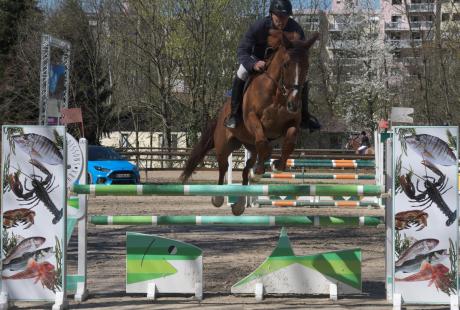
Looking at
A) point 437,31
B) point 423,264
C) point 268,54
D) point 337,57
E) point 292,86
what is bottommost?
point 423,264

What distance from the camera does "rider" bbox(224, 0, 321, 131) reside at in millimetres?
6394

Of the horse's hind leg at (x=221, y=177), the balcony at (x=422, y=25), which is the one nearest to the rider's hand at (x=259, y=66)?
the horse's hind leg at (x=221, y=177)

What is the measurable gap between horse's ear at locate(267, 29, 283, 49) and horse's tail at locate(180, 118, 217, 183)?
59.6 inches

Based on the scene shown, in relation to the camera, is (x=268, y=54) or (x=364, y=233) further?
(x=364, y=233)

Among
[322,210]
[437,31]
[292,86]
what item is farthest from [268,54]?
[437,31]

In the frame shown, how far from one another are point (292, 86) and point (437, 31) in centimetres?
1904

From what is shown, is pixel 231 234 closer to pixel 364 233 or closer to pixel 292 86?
pixel 364 233

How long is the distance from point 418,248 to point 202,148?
3090 millimetres

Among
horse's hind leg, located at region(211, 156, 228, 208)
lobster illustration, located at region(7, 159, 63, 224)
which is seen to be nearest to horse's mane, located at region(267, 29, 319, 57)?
horse's hind leg, located at region(211, 156, 228, 208)

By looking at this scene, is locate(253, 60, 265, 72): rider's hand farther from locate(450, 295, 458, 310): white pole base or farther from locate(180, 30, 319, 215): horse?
locate(450, 295, 458, 310): white pole base

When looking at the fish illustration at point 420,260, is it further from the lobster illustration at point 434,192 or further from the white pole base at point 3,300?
the white pole base at point 3,300

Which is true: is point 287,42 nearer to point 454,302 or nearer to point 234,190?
point 234,190

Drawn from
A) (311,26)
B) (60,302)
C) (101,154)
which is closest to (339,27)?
(311,26)

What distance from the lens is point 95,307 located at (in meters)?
5.81
